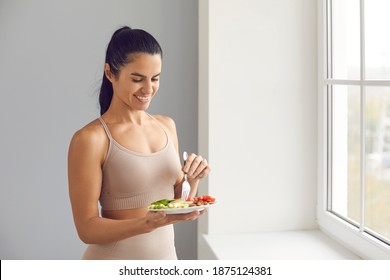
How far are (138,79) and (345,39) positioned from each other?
647 mm

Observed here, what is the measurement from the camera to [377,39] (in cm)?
128

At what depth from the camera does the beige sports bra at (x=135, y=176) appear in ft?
3.27

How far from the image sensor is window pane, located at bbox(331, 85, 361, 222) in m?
1.41

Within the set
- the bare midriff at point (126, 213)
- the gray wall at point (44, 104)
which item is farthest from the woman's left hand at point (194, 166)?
the gray wall at point (44, 104)

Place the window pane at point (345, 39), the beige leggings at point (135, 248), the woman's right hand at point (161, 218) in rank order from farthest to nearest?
the window pane at point (345, 39), the beige leggings at point (135, 248), the woman's right hand at point (161, 218)

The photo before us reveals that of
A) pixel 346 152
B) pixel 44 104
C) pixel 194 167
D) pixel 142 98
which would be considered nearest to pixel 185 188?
pixel 194 167

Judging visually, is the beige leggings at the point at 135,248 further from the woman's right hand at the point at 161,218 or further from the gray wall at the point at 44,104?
the gray wall at the point at 44,104

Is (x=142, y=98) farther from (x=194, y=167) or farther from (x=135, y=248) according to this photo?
(x=135, y=248)

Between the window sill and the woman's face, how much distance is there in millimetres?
537

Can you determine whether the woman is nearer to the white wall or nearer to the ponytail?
the ponytail

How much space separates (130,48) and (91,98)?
390 millimetres

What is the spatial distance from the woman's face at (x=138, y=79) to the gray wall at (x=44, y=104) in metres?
0.31

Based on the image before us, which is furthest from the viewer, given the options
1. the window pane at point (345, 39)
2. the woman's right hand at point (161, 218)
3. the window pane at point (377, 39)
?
the window pane at point (345, 39)

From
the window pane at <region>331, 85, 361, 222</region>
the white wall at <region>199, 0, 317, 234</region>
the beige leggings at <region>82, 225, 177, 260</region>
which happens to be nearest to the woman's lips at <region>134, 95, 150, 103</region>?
the beige leggings at <region>82, 225, 177, 260</region>
